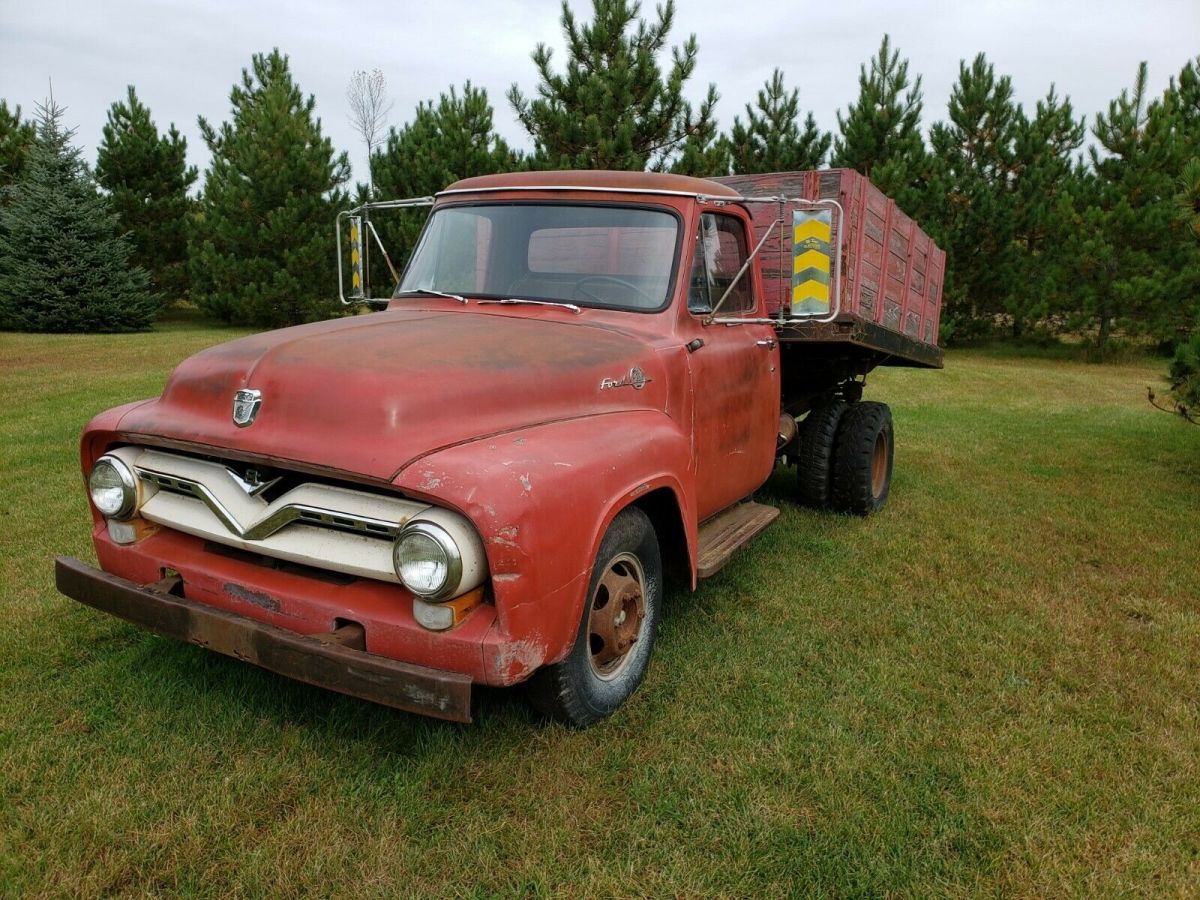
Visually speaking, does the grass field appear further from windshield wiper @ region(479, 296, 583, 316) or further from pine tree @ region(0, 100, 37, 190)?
pine tree @ region(0, 100, 37, 190)

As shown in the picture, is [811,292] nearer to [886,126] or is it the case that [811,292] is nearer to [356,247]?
[356,247]

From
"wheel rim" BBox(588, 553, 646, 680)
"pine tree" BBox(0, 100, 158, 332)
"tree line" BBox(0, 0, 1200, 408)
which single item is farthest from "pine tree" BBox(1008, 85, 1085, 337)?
"pine tree" BBox(0, 100, 158, 332)

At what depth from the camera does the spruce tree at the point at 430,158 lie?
59.5 ft

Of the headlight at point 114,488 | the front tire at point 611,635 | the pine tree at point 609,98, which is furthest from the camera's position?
the pine tree at point 609,98

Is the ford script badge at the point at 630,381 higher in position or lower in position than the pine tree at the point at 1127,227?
lower

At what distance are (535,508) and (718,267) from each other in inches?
81.7

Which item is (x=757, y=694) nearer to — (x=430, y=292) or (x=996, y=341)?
(x=430, y=292)

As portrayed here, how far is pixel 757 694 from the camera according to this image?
10.7 feet

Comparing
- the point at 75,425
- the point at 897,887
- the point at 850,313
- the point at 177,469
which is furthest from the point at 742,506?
the point at 75,425

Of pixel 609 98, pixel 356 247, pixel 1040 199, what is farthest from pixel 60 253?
pixel 1040 199

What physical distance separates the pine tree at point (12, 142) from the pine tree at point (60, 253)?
431 centimetres

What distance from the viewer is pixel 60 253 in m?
18.8

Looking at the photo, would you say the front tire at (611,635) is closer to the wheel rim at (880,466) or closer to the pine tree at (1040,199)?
the wheel rim at (880,466)

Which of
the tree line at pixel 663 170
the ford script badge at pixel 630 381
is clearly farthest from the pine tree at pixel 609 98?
the ford script badge at pixel 630 381
